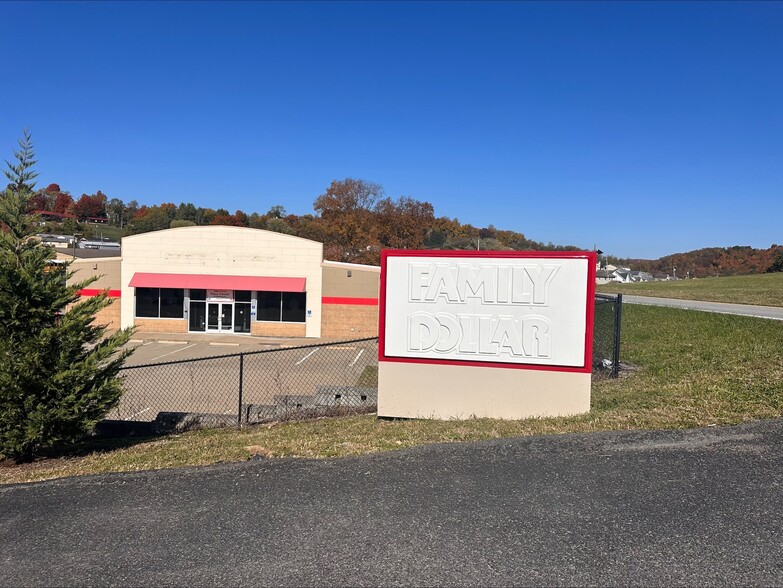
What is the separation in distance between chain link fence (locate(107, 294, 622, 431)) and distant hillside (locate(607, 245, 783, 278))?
66805 mm

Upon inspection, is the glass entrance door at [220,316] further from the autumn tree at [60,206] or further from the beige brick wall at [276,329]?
the autumn tree at [60,206]

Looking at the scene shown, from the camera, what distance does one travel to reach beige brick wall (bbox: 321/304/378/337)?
3434cm

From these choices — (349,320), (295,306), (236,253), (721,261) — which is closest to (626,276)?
(721,261)

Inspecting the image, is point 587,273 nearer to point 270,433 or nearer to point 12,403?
point 270,433

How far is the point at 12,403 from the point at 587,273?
21.6ft

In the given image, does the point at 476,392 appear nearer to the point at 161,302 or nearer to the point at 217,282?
the point at 217,282

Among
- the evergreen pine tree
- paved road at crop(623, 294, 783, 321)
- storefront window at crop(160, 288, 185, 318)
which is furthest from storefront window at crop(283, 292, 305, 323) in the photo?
the evergreen pine tree

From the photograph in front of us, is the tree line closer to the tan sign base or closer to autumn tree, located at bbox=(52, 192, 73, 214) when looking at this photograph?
autumn tree, located at bbox=(52, 192, 73, 214)

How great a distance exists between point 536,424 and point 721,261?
3708 inches

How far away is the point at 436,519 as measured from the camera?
3922 millimetres

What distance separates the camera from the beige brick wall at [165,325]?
34.8 meters

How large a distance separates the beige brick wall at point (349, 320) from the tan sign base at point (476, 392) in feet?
87.7

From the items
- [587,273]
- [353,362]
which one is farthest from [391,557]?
[353,362]

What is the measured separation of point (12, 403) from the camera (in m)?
6.43
